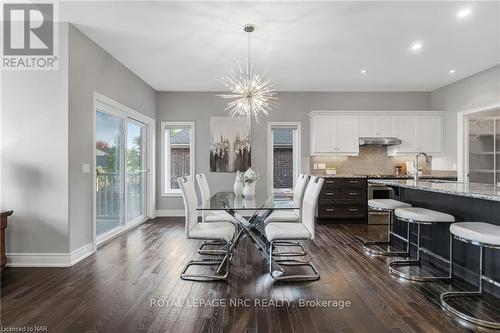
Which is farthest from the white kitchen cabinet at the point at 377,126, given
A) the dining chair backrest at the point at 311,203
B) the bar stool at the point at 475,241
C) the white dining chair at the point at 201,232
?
the white dining chair at the point at 201,232

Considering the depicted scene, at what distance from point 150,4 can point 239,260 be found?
3062 millimetres

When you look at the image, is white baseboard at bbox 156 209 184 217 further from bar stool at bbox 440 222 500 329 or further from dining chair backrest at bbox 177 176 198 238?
bar stool at bbox 440 222 500 329

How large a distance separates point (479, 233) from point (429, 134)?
446 cm

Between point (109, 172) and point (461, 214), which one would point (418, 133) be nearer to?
point (461, 214)

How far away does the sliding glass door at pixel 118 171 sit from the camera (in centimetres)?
410

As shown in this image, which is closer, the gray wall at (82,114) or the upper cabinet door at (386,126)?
the gray wall at (82,114)

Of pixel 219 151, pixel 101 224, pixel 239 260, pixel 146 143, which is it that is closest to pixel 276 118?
pixel 219 151

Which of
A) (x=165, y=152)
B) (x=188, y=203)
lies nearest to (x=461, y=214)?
(x=188, y=203)

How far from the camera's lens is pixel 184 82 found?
547 cm

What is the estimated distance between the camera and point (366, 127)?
230 inches

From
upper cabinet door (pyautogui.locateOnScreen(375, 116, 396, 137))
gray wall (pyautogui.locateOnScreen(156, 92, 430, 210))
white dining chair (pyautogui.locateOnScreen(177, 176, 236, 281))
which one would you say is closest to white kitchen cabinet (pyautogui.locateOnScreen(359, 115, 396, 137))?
upper cabinet door (pyautogui.locateOnScreen(375, 116, 396, 137))

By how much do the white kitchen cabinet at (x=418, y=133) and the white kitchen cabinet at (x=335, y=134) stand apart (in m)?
0.96

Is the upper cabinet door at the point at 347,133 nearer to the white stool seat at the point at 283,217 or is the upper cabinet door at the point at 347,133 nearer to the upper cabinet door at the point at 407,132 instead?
the upper cabinet door at the point at 407,132

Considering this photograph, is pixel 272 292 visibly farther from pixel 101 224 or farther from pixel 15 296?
pixel 101 224
